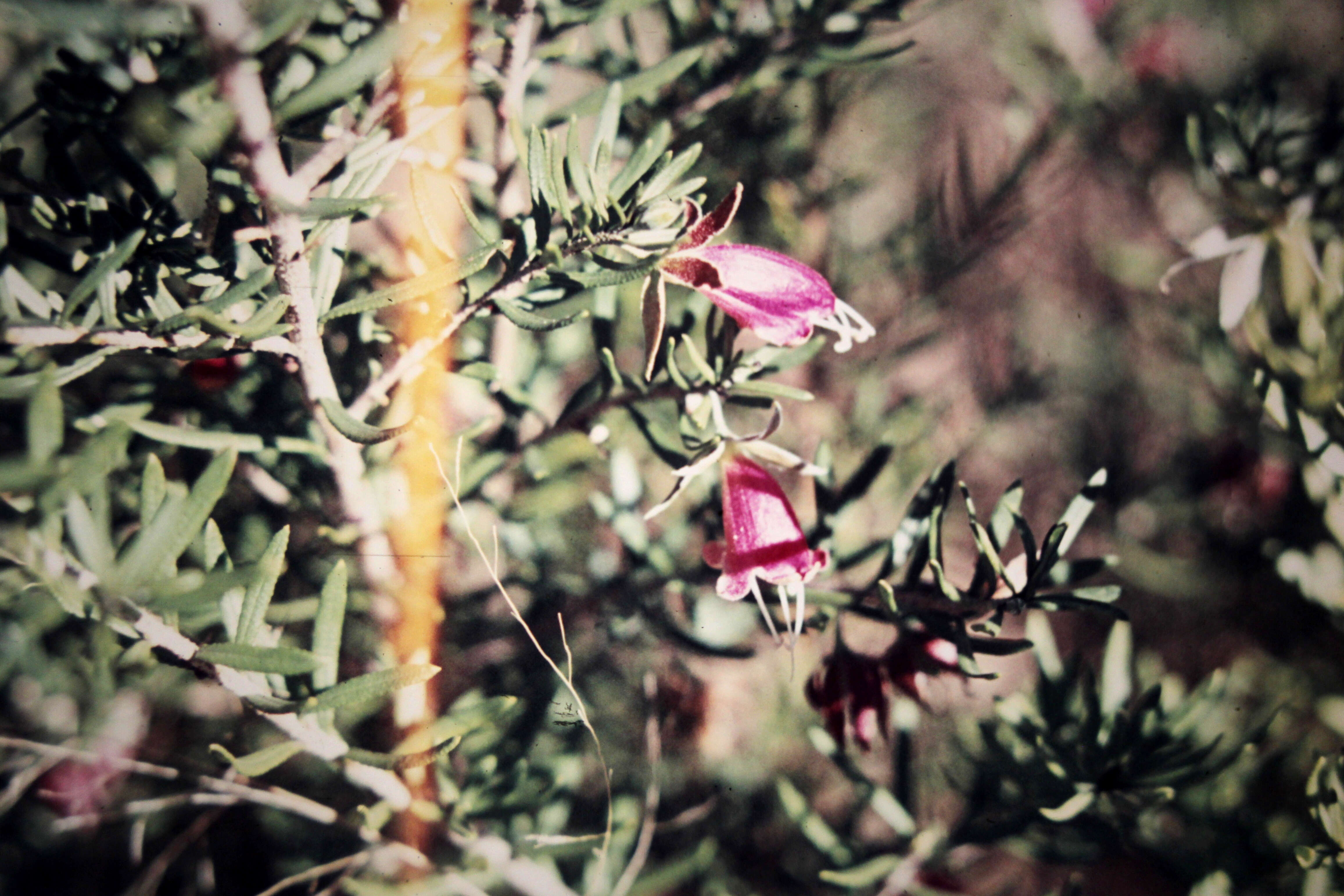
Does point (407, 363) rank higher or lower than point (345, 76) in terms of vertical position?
lower

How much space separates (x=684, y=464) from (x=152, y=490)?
28cm

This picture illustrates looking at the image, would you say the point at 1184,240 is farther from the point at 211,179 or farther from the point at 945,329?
the point at 211,179

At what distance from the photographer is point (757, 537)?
0.42 metres

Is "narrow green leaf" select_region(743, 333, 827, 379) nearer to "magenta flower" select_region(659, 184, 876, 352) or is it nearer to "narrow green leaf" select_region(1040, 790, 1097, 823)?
"magenta flower" select_region(659, 184, 876, 352)

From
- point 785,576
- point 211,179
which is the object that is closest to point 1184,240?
point 785,576

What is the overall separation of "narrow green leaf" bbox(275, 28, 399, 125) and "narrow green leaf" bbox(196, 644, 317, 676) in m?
0.22

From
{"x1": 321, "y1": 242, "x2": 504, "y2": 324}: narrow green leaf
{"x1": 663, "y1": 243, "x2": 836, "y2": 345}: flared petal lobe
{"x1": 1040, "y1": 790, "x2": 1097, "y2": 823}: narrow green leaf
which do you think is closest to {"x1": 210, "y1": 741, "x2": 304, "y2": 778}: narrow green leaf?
{"x1": 321, "y1": 242, "x2": 504, "y2": 324}: narrow green leaf

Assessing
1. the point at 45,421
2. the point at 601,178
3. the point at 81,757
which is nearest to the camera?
the point at 45,421

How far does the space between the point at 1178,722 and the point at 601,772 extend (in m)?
0.44

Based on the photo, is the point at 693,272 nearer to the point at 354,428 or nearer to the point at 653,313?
the point at 653,313

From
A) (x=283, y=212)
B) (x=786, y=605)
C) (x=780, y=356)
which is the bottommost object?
(x=786, y=605)

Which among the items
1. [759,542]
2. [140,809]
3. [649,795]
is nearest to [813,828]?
[649,795]

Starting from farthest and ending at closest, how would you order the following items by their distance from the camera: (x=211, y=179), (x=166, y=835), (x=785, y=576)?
(x=166, y=835), (x=785, y=576), (x=211, y=179)

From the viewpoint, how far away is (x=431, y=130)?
1.42 ft
